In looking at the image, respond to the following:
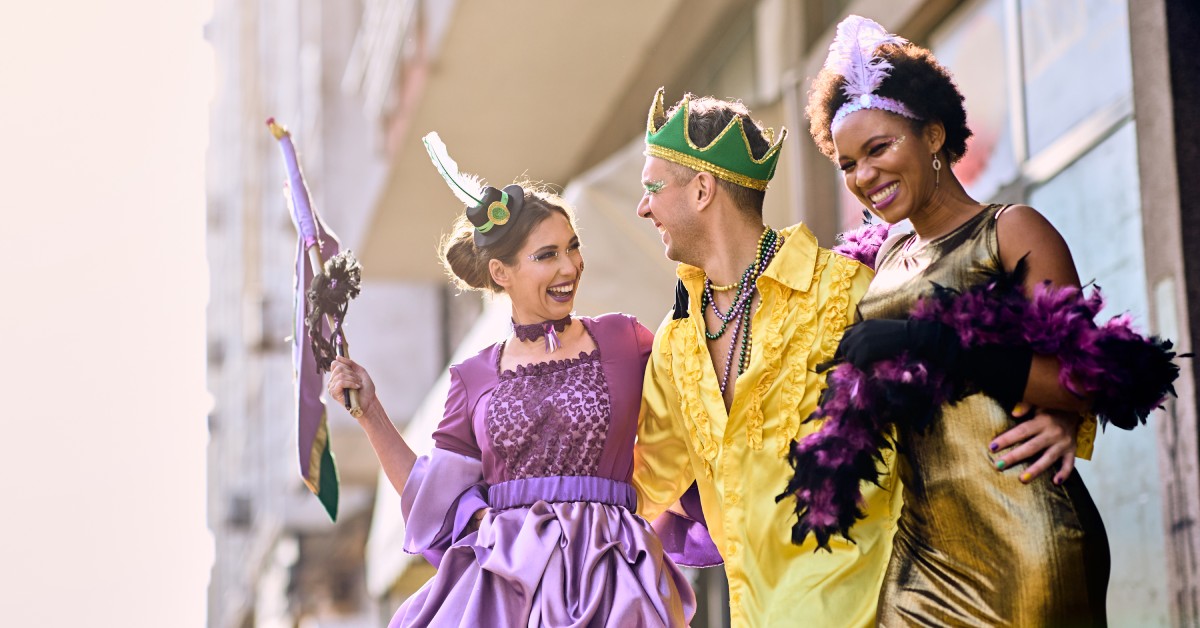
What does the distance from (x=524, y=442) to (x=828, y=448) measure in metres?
1.02

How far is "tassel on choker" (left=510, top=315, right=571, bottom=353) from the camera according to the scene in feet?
15.9

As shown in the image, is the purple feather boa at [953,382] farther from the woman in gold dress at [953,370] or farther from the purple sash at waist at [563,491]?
the purple sash at waist at [563,491]

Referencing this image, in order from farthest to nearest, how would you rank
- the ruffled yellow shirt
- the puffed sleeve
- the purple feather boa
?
the puffed sleeve
the ruffled yellow shirt
the purple feather boa

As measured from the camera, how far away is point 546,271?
4.82 meters

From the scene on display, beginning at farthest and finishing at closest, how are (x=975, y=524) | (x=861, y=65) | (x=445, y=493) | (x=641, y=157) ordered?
1. (x=641, y=157)
2. (x=445, y=493)
3. (x=861, y=65)
4. (x=975, y=524)

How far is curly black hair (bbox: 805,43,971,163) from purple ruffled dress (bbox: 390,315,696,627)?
102 centimetres

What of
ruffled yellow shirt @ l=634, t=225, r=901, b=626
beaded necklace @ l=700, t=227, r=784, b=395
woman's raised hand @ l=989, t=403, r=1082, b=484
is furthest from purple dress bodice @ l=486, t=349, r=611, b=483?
woman's raised hand @ l=989, t=403, r=1082, b=484

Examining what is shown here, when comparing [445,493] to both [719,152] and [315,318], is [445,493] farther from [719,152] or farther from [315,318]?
[719,152]

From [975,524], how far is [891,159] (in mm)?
901

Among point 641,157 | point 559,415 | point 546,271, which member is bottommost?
point 559,415

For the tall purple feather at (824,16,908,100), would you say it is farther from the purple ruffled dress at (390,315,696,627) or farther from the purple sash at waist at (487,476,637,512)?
the purple sash at waist at (487,476,637,512)

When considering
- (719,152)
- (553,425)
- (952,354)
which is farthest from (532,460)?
(952,354)

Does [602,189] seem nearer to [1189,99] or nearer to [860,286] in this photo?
[1189,99]

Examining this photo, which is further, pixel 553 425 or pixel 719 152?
pixel 553 425
